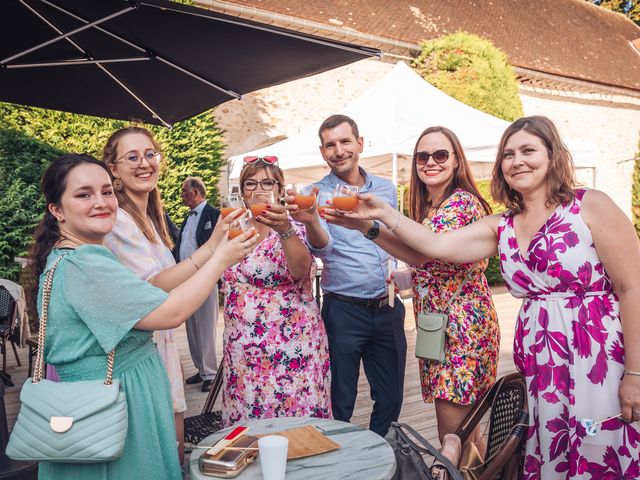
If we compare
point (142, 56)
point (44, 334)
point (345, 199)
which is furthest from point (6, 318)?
point (345, 199)

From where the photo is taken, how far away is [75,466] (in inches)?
61.0

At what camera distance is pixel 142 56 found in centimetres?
292

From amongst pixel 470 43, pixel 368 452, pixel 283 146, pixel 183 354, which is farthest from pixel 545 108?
pixel 368 452

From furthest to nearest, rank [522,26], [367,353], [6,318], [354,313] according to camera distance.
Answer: [522,26]
[6,318]
[367,353]
[354,313]

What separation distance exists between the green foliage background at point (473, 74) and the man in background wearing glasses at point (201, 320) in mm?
7726

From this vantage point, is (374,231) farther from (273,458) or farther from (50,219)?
(50,219)

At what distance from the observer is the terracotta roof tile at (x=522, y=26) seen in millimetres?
13195

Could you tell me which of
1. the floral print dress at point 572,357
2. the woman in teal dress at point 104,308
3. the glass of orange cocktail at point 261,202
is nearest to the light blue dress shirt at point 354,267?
the glass of orange cocktail at point 261,202

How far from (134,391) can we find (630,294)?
1.72m

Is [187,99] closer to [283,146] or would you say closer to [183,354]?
[283,146]

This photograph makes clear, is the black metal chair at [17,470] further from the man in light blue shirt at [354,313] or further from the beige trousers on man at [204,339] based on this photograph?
the beige trousers on man at [204,339]

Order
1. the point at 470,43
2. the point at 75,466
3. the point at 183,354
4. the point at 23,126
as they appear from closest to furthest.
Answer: the point at 75,466 < the point at 183,354 < the point at 23,126 < the point at 470,43

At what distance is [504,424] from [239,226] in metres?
1.29

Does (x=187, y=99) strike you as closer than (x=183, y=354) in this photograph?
Yes
